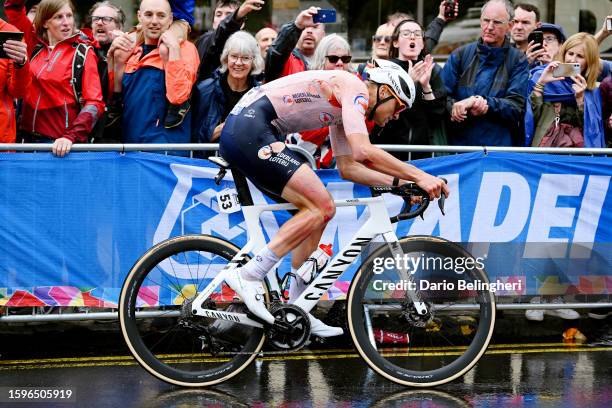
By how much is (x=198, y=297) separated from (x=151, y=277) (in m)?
0.43

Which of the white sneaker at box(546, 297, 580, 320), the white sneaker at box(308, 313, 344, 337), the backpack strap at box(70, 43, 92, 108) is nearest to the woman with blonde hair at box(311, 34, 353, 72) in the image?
the backpack strap at box(70, 43, 92, 108)

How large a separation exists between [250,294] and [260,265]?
0.19 metres

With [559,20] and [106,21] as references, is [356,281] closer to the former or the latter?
[106,21]

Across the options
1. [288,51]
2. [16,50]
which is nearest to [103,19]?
[16,50]

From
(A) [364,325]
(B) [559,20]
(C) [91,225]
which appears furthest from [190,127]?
(B) [559,20]

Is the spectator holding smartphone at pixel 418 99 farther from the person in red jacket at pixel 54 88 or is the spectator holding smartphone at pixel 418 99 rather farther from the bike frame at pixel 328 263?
the person in red jacket at pixel 54 88

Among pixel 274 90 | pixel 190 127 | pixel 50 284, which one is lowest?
pixel 50 284

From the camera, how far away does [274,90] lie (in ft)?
22.3

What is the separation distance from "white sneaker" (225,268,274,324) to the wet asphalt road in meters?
0.52

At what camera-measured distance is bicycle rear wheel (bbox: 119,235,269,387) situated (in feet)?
22.4

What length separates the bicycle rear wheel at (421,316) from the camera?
6.85 metres

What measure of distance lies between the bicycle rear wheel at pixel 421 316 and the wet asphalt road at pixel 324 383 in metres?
0.17

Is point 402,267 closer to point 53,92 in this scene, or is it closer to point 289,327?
→ point 289,327

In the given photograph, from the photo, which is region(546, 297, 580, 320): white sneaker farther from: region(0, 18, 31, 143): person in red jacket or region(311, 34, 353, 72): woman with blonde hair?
region(0, 18, 31, 143): person in red jacket
